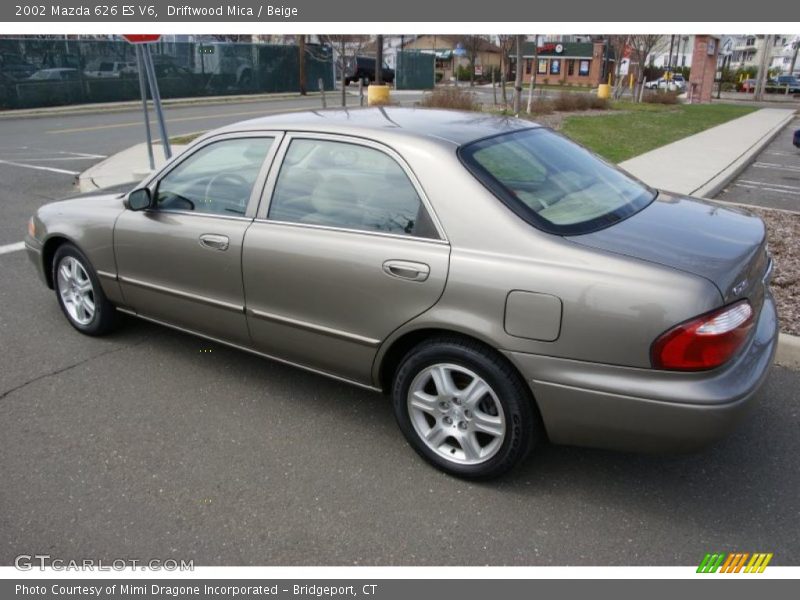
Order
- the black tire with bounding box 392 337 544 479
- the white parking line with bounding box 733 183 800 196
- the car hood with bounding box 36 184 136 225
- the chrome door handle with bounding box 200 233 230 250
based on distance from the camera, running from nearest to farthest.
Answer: the black tire with bounding box 392 337 544 479
the chrome door handle with bounding box 200 233 230 250
the car hood with bounding box 36 184 136 225
the white parking line with bounding box 733 183 800 196

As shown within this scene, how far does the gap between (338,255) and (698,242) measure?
161 cm

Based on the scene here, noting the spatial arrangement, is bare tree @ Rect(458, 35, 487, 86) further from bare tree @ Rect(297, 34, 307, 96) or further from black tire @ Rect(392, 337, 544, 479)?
black tire @ Rect(392, 337, 544, 479)

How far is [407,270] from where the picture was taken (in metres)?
2.93

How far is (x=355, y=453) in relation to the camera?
329cm

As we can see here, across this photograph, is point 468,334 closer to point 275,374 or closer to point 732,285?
point 732,285

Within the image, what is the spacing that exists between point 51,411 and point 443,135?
8.58 ft

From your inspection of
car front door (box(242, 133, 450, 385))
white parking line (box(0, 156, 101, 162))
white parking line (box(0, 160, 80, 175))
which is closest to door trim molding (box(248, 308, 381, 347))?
car front door (box(242, 133, 450, 385))

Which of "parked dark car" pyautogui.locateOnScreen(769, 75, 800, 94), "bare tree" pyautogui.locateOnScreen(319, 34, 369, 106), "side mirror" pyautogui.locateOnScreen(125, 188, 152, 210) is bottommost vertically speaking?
"side mirror" pyautogui.locateOnScreen(125, 188, 152, 210)

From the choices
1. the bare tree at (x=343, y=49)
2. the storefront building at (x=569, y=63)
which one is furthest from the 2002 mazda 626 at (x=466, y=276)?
the storefront building at (x=569, y=63)

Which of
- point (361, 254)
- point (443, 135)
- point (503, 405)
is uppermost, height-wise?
point (443, 135)

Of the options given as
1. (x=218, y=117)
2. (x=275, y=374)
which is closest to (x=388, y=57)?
(x=218, y=117)

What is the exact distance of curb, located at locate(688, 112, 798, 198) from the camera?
29.5 ft

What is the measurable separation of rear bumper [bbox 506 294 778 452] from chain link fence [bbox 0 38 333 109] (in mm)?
28068

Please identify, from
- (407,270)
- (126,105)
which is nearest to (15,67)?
(126,105)
